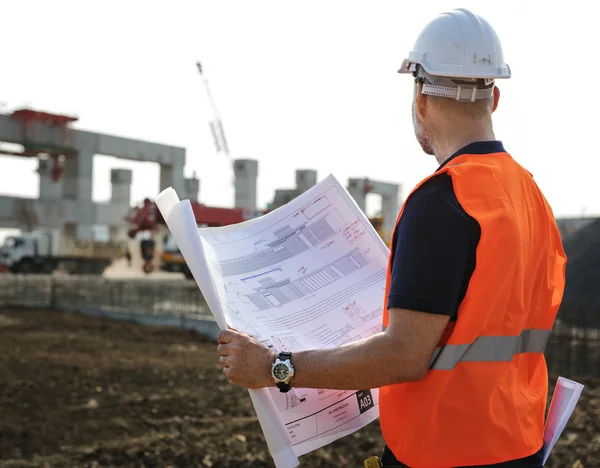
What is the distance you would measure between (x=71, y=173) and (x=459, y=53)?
1423 inches

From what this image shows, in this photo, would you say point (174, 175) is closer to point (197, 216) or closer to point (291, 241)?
point (197, 216)

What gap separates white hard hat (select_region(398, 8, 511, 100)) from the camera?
166 cm

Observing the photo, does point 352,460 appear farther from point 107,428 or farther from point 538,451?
point 538,451

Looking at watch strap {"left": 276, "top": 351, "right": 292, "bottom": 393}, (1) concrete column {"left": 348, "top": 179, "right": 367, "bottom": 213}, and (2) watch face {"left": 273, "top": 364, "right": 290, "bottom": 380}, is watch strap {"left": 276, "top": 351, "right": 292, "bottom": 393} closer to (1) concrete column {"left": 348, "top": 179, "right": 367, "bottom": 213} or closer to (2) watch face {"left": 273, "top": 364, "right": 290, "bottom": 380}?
(2) watch face {"left": 273, "top": 364, "right": 290, "bottom": 380}

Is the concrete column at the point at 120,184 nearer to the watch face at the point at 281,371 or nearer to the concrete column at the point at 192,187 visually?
the concrete column at the point at 192,187

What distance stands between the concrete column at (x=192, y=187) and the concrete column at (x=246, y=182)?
4801mm

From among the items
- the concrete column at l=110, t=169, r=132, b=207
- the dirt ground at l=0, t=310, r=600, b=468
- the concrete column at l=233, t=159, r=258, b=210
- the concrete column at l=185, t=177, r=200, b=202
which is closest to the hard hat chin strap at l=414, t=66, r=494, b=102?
the dirt ground at l=0, t=310, r=600, b=468

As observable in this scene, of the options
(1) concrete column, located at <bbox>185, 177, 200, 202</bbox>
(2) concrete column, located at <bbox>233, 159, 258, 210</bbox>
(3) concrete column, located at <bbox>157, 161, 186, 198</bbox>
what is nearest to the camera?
(2) concrete column, located at <bbox>233, 159, 258, 210</bbox>

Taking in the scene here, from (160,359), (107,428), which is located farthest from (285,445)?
(160,359)

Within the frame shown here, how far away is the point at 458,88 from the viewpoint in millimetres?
1659

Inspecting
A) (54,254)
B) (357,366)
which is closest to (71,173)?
Answer: (54,254)

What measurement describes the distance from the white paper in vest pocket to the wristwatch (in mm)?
738

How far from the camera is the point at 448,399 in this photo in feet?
5.06

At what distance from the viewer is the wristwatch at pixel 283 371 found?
5.22 ft
